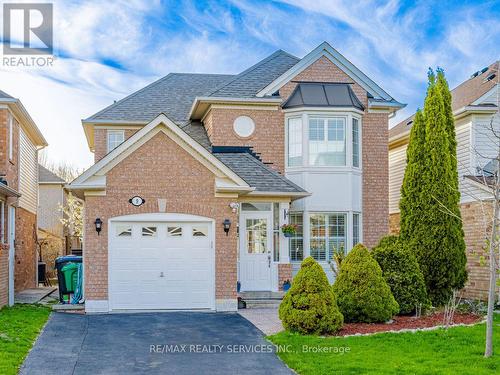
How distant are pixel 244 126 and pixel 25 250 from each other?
30.4 ft

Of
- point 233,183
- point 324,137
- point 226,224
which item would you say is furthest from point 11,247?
point 324,137

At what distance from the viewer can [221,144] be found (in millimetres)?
19125

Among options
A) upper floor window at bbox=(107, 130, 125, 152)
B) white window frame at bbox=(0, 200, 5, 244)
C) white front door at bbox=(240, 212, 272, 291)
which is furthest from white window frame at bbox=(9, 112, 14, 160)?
white front door at bbox=(240, 212, 272, 291)

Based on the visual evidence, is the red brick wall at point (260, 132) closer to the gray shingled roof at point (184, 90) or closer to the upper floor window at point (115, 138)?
the gray shingled roof at point (184, 90)

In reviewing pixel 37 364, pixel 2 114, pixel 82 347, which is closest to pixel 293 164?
pixel 2 114

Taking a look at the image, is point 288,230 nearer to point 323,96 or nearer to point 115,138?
point 323,96

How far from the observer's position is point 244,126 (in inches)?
761

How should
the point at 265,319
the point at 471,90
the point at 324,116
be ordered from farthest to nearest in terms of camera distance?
the point at 471,90, the point at 324,116, the point at 265,319

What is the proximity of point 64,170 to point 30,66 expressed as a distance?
45.4 m

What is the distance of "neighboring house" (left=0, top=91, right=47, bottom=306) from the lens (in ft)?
56.6

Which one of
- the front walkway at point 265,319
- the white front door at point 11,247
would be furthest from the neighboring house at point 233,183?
the white front door at point 11,247

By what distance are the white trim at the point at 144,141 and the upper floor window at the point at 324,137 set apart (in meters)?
3.92

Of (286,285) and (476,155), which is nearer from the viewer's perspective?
(286,285)

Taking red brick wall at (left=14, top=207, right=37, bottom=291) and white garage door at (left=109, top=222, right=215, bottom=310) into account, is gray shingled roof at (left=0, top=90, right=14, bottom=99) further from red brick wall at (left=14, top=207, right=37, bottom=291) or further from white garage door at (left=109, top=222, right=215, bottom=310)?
white garage door at (left=109, top=222, right=215, bottom=310)
